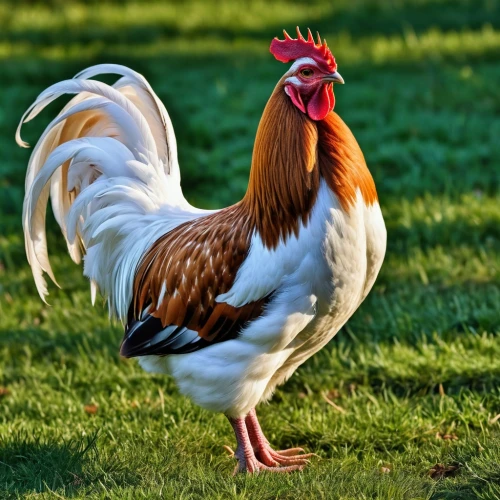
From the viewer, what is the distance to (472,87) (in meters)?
10.4

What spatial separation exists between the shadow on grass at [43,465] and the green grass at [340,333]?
11 millimetres

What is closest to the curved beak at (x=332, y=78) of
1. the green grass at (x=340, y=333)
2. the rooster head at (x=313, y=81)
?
the rooster head at (x=313, y=81)

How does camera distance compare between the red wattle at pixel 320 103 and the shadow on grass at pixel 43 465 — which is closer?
the red wattle at pixel 320 103

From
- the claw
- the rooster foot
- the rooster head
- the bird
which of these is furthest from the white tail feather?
the rooster head

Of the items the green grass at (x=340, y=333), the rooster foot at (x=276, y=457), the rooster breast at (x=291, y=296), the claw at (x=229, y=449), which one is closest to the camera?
the rooster breast at (x=291, y=296)

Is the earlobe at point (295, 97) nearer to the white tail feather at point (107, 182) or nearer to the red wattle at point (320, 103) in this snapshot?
the red wattle at point (320, 103)

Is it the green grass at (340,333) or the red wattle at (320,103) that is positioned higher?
the red wattle at (320,103)

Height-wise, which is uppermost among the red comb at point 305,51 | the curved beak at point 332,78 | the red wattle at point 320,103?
the red comb at point 305,51

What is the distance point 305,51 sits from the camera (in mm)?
3867

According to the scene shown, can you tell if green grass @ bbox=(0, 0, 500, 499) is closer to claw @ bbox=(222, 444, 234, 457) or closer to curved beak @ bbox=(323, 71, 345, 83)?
claw @ bbox=(222, 444, 234, 457)

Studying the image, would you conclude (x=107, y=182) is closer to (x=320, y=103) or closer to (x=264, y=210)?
(x=264, y=210)

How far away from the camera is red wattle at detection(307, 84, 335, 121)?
379cm

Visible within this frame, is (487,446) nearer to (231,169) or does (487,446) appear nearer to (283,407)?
(283,407)

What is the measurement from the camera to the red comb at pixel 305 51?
381 centimetres
